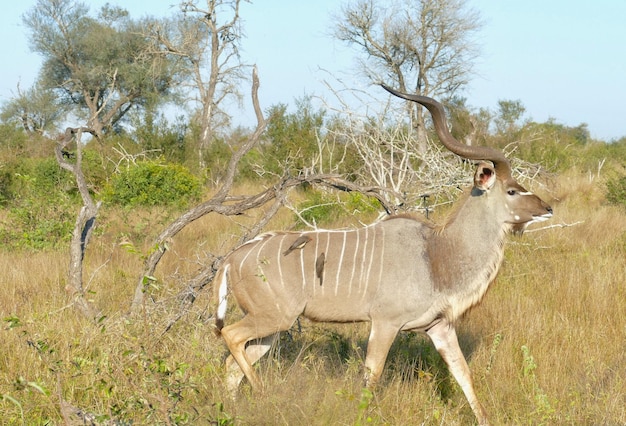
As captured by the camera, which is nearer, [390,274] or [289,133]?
[390,274]

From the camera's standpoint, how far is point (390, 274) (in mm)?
3861

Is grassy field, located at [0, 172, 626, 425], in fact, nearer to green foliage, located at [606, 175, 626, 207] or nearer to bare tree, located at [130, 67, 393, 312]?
bare tree, located at [130, 67, 393, 312]

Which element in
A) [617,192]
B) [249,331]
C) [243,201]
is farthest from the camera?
[617,192]

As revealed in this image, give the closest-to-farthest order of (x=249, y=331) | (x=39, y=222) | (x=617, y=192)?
1. (x=249, y=331)
2. (x=39, y=222)
3. (x=617, y=192)

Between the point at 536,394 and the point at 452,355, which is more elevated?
the point at 452,355

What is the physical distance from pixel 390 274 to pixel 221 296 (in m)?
0.94

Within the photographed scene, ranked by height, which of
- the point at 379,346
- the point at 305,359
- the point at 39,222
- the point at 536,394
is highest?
the point at 39,222

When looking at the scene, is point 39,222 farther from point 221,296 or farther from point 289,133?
point 289,133

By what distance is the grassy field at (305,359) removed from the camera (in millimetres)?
2992

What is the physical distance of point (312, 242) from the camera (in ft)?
13.3

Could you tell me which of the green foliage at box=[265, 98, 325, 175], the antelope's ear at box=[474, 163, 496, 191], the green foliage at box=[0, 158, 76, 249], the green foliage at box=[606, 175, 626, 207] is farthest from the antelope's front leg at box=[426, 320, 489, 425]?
the green foliage at box=[265, 98, 325, 175]

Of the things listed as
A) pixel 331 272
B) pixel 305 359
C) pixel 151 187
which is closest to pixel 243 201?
pixel 331 272

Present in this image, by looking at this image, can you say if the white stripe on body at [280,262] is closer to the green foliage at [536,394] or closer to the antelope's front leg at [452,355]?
the antelope's front leg at [452,355]

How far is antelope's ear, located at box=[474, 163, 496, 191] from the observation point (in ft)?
13.0
